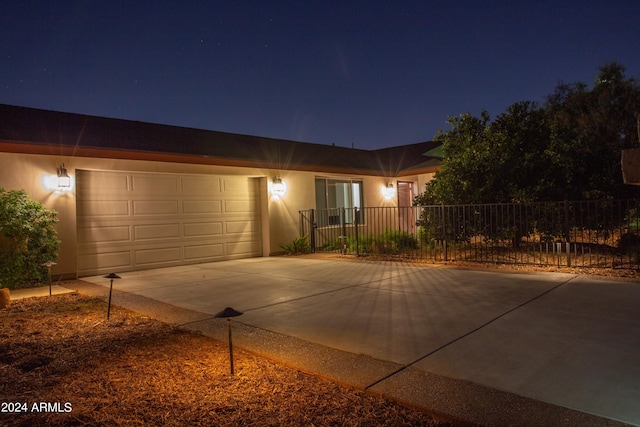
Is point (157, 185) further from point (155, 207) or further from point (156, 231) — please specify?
point (156, 231)

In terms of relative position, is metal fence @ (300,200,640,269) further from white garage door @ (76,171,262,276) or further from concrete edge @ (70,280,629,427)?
concrete edge @ (70,280,629,427)

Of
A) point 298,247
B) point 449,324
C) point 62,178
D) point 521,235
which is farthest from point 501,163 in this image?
point 62,178

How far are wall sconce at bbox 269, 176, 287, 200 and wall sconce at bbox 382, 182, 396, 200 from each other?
561 cm

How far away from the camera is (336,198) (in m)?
16.3

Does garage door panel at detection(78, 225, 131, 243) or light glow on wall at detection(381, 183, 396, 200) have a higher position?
light glow on wall at detection(381, 183, 396, 200)

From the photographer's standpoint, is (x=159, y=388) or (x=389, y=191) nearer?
(x=159, y=388)

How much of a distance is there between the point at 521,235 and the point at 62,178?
438 inches

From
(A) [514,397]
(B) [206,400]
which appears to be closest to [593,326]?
(A) [514,397]

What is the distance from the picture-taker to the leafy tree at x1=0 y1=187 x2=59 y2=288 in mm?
8039

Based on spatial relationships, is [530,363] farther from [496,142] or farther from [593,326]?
[496,142]

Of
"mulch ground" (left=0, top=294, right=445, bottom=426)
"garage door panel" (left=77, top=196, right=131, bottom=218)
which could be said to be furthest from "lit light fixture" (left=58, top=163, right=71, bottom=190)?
"mulch ground" (left=0, top=294, right=445, bottom=426)

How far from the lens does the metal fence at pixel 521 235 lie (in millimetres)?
9885

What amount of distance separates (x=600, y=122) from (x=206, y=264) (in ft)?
59.9

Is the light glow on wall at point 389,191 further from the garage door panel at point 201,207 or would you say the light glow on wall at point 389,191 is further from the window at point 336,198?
the garage door panel at point 201,207
